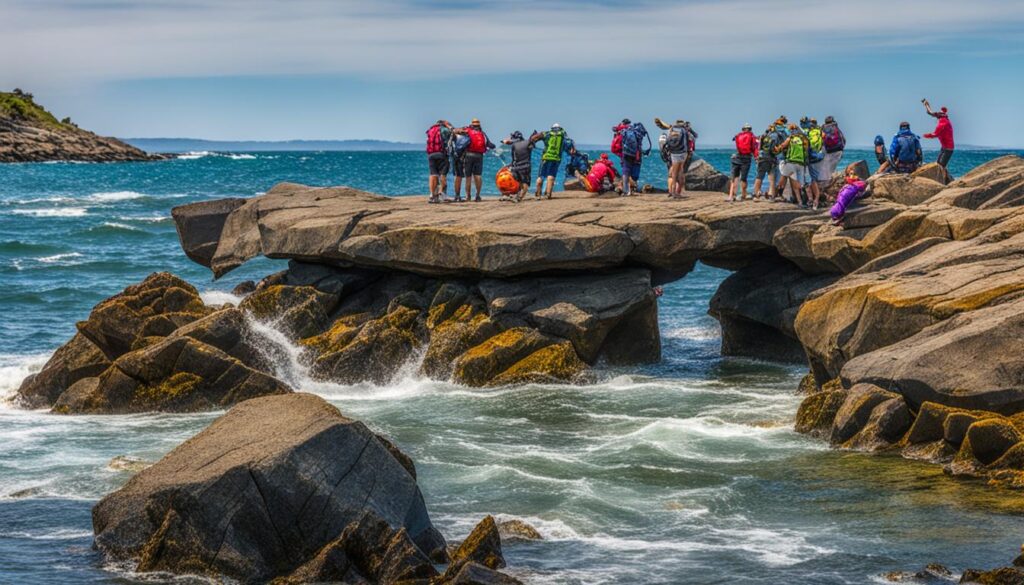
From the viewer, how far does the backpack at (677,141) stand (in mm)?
36375

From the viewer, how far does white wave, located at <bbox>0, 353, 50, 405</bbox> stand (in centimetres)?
3138

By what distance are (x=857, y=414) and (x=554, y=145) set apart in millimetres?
15702

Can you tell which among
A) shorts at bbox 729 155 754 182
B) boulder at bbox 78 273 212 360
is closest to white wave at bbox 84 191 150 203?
boulder at bbox 78 273 212 360

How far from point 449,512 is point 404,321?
43.6 feet

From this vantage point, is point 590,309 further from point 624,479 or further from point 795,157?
point 624,479

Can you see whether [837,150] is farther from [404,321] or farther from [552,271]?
[404,321]

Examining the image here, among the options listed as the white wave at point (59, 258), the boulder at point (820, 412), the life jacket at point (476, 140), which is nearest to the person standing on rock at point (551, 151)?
the life jacket at point (476, 140)

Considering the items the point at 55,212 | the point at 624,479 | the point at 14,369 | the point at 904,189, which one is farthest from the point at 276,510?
the point at 55,212

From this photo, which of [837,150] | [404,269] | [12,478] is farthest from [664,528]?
[837,150]

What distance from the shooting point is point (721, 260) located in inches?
1389

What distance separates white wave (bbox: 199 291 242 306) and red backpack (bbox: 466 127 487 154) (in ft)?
26.3

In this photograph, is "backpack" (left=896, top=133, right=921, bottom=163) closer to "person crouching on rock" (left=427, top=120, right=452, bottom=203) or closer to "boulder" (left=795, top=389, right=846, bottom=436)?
"person crouching on rock" (left=427, top=120, right=452, bottom=203)

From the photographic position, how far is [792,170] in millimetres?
34094

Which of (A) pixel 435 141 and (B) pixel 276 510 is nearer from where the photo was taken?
(B) pixel 276 510
